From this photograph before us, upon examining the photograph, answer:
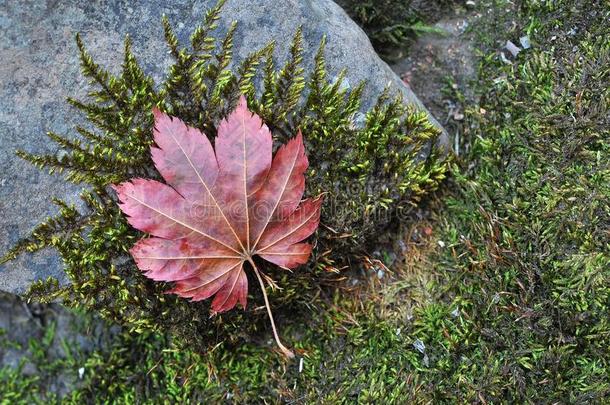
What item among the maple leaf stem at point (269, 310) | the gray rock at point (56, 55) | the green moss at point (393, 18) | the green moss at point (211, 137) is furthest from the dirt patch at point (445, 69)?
the maple leaf stem at point (269, 310)

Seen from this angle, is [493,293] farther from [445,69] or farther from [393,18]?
[393,18]

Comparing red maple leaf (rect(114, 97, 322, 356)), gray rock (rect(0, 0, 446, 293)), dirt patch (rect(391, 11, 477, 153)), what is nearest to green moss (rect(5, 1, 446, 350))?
gray rock (rect(0, 0, 446, 293))

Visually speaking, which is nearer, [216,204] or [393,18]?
[216,204]

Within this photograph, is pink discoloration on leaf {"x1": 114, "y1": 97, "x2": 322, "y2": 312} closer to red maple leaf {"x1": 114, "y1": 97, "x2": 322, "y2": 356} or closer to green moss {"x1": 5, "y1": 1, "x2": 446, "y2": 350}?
red maple leaf {"x1": 114, "y1": 97, "x2": 322, "y2": 356}

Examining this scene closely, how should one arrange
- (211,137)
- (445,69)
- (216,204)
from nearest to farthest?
→ 1. (216,204)
2. (211,137)
3. (445,69)

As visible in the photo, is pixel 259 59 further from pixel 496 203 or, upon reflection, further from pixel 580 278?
pixel 580 278

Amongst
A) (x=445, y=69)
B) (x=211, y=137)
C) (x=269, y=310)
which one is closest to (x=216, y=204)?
(x=211, y=137)

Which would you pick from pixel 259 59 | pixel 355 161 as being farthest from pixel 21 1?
pixel 355 161

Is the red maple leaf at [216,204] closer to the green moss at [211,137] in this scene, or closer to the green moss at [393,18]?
the green moss at [211,137]
